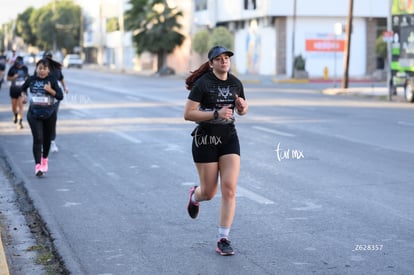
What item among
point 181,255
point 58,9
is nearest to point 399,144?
point 181,255

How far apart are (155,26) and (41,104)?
55.1 m

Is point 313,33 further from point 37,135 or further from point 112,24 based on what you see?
point 112,24

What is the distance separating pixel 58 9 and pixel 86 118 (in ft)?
348

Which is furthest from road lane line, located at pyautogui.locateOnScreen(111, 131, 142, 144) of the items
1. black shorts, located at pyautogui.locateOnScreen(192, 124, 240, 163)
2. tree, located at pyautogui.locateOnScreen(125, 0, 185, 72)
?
tree, located at pyautogui.locateOnScreen(125, 0, 185, 72)

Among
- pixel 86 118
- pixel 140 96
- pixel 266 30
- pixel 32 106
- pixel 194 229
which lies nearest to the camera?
pixel 194 229

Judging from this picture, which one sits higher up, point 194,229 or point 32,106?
point 32,106

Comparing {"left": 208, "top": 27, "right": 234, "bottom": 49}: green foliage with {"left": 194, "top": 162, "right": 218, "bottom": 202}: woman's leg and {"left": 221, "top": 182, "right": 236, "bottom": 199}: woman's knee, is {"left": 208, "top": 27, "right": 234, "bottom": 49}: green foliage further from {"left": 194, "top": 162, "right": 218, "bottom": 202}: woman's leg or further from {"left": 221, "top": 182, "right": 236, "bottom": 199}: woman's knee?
{"left": 221, "top": 182, "right": 236, "bottom": 199}: woman's knee

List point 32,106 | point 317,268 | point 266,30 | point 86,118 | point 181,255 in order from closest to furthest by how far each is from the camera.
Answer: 1. point 317,268
2. point 181,255
3. point 32,106
4. point 86,118
5. point 266,30

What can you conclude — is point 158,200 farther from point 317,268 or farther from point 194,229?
point 317,268

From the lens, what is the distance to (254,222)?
8.46m

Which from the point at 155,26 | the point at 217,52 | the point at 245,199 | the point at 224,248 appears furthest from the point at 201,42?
the point at 224,248

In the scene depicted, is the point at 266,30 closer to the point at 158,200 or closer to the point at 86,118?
the point at 86,118

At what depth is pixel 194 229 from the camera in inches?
323

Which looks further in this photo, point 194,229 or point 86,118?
point 86,118
